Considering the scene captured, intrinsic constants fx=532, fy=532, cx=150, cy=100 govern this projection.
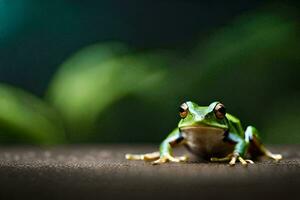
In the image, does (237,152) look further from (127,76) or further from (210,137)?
(127,76)

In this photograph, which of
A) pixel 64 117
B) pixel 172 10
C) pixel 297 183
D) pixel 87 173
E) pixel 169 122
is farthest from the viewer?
pixel 172 10

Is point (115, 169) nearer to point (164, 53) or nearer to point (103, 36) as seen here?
point (164, 53)

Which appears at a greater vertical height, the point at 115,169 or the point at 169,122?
the point at 169,122

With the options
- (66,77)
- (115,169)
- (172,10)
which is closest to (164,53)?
(172,10)

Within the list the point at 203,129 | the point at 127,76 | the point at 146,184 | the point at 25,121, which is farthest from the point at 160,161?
the point at 127,76

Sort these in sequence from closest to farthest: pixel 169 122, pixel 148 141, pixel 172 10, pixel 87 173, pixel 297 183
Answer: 1. pixel 297 183
2. pixel 87 173
3. pixel 169 122
4. pixel 148 141
5. pixel 172 10

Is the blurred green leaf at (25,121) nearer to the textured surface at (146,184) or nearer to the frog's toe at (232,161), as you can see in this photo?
the frog's toe at (232,161)

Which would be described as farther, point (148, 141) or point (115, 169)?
point (148, 141)
